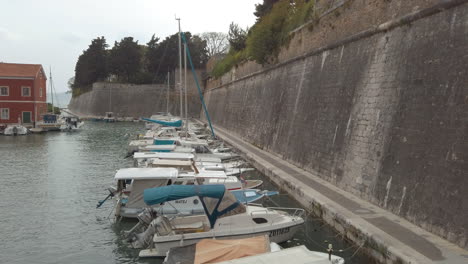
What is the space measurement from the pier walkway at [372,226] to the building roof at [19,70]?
3952cm

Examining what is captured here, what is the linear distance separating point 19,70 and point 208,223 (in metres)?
43.5

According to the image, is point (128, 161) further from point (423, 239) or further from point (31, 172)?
point (423, 239)

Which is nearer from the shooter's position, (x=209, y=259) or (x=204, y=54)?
(x=209, y=259)

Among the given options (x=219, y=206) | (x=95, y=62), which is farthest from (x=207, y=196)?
(x=95, y=62)

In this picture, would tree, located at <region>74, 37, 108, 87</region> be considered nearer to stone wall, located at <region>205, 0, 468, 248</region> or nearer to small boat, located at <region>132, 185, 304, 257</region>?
stone wall, located at <region>205, 0, 468, 248</region>

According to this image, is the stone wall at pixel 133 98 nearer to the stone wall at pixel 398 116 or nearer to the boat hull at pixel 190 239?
the stone wall at pixel 398 116

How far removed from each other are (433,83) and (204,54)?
6871cm

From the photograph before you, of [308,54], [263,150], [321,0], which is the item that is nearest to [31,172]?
[263,150]

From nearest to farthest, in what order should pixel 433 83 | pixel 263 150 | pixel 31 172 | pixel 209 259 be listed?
pixel 209 259, pixel 433 83, pixel 31 172, pixel 263 150

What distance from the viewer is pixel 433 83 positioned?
912 cm

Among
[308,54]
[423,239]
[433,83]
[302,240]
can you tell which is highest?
[308,54]

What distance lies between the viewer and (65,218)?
42.0 ft

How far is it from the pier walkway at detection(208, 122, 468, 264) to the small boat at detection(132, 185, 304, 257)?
1253 millimetres

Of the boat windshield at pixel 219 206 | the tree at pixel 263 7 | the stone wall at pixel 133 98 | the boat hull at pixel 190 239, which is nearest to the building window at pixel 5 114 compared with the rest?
the stone wall at pixel 133 98
